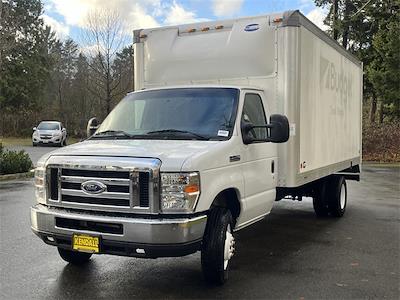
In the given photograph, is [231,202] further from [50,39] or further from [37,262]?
[50,39]

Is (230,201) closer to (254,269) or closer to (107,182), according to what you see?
(254,269)

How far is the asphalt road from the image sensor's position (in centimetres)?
507

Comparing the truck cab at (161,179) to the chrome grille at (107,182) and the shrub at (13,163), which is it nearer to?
the chrome grille at (107,182)

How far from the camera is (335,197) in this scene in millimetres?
9039

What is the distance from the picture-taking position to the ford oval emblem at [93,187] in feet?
15.6

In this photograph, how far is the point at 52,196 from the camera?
5.09 m

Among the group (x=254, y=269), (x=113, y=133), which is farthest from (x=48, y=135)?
(x=254, y=269)

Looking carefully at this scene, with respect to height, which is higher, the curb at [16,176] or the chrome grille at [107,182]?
the chrome grille at [107,182]

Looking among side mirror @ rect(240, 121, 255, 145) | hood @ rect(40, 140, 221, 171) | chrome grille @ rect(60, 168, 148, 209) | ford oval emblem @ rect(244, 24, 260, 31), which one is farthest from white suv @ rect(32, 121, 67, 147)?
chrome grille @ rect(60, 168, 148, 209)

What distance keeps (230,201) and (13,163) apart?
38.7 ft

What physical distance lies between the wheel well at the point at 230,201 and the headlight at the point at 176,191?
77 centimetres

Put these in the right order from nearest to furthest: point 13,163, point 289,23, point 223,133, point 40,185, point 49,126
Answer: point 40,185 → point 223,133 → point 289,23 → point 13,163 → point 49,126

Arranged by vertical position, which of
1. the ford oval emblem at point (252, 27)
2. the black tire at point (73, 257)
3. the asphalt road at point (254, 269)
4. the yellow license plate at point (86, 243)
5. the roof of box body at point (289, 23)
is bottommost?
the asphalt road at point (254, 269)

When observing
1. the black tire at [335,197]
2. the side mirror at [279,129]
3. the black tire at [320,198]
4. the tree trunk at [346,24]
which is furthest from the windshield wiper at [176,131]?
the tree trunk at [346,24]
